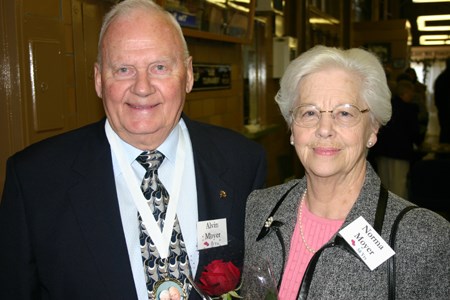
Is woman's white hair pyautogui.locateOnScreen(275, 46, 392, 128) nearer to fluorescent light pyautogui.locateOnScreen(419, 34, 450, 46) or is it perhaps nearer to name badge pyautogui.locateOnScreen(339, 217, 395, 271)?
name badge pyautogui.locateOnScreen(339, 217, 395, 271)

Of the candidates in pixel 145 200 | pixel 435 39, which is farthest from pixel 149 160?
pixel 435 39

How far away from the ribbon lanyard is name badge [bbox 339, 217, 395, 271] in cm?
58

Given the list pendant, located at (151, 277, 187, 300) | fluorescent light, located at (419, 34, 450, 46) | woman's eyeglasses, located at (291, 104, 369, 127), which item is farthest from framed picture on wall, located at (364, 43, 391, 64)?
pendant, located at (151, 277, 187, 300)

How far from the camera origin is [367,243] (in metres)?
1.58

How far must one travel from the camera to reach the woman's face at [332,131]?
170 centimetres

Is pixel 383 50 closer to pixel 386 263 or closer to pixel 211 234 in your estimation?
pixel 211 234

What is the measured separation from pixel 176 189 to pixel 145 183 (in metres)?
0.11

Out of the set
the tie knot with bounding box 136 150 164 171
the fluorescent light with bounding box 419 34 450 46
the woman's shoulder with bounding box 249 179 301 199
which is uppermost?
the fluorescent light with bounding box 419 34 450 46

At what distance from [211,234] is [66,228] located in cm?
50

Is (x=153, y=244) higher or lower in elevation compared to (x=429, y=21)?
lower

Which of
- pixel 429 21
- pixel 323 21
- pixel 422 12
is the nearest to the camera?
pixel 323 21

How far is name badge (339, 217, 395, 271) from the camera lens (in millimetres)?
1550

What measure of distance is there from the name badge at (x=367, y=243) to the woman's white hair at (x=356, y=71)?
38cm

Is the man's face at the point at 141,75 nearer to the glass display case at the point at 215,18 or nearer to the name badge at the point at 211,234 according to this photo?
the name badge at the point at 211,234
